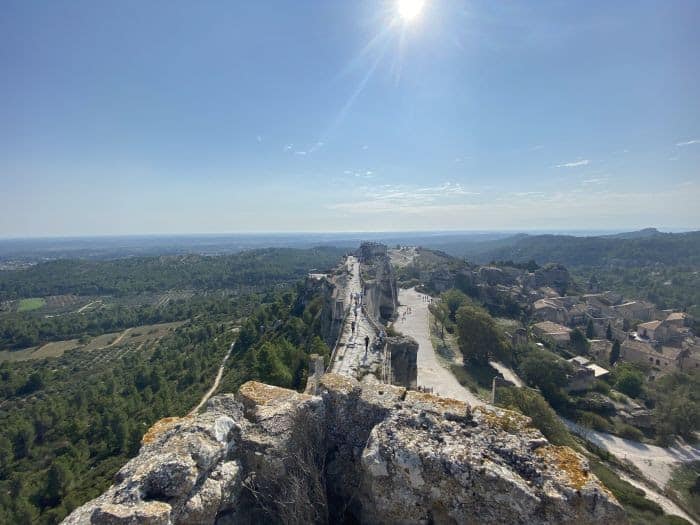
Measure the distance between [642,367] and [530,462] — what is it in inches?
2212

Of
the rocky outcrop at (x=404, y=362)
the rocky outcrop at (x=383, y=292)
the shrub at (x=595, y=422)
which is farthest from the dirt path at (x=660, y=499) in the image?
the rocky outcrop at (x=383, y=292)

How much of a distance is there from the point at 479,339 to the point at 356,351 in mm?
20812

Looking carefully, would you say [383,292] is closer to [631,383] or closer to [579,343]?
[631,383]

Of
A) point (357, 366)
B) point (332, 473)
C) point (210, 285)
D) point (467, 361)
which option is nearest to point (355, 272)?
point (467, 361)

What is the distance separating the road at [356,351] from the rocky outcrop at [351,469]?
35.8 feet

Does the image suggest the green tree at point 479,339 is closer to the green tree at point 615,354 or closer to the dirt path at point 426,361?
the dirt path at point 426,361

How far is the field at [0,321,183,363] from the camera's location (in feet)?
276

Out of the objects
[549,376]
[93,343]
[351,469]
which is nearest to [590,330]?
[549,376]

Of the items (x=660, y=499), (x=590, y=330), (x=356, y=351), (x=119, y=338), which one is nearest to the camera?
(x=660, y=499)

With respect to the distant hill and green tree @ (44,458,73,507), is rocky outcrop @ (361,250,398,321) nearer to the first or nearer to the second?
green tree @ (44,458,73,507)

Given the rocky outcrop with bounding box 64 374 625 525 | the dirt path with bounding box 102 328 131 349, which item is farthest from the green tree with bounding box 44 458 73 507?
the dirt path with bounding box 102 328 131 349

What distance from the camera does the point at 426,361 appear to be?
3606 cm

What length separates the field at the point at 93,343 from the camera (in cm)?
8412

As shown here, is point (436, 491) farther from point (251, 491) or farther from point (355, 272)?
point (355, 272)
